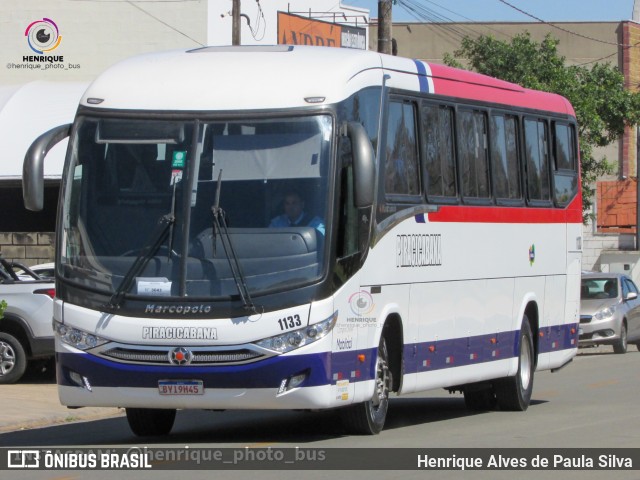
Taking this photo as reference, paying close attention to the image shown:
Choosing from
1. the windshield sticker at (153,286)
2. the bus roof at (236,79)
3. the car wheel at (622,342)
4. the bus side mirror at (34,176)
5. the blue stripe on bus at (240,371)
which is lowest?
the car wheel at (622,342)

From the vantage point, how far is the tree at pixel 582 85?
36.7m

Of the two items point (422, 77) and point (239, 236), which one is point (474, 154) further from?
point (239, 236)

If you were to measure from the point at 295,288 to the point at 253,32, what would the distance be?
3576 centimetres

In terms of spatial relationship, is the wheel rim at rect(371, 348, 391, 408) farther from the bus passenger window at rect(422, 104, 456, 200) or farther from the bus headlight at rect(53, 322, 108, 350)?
the bus headlight at rect(53, 322, 108, 350)

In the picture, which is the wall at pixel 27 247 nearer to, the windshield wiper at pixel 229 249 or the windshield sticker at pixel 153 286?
the windshield sticker at pixel 153 286

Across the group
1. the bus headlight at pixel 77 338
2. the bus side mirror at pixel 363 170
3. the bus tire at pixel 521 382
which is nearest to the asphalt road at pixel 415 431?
the bus tire at pixel 521 382

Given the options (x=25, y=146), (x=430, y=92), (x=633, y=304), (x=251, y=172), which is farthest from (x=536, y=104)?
(x=25, y=146)

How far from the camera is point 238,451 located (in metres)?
11.8

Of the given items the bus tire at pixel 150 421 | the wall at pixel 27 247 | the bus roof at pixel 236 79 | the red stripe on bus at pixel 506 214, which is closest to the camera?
the bus roof at pixel 236 79

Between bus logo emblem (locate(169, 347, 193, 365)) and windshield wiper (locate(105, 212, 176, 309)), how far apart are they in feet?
2.03

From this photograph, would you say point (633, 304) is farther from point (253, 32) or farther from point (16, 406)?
point (253, 32)

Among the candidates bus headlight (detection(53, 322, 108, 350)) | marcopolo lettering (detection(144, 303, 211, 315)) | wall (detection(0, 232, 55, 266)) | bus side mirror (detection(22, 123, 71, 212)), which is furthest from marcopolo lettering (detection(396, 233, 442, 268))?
wall (detection(0, 232, 55, 266))

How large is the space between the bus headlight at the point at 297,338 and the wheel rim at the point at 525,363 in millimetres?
5689

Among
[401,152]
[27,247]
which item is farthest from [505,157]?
[27,247]
